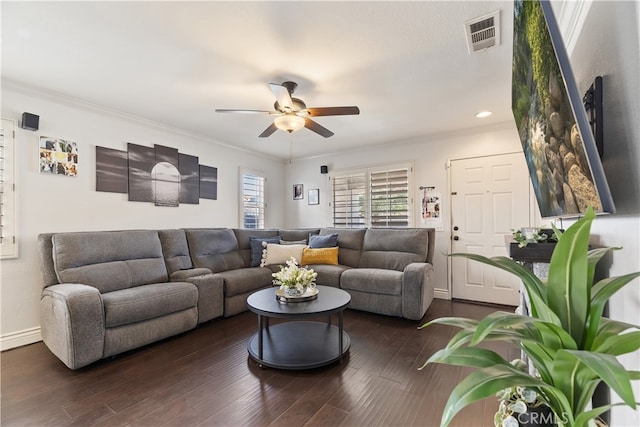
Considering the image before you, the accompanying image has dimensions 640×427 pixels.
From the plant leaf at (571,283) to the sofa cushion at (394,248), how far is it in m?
3.18

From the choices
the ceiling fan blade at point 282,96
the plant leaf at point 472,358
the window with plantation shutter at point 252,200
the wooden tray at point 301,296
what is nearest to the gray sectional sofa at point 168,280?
the window with plantation shutter at point 252,200

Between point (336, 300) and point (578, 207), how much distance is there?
179 cm

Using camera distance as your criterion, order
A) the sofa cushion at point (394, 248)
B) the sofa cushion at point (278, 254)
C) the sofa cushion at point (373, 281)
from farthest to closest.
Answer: the sofa cushion at point (278, 254) < the sofa cushion at point (394, 248) < the sofa cushion at point (373, 281)

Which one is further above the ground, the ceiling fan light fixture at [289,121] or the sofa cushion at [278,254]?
the ceiling fan light fixture at [289,121]

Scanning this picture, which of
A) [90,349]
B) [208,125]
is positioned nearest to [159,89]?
[208,125]

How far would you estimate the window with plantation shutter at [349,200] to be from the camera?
5043 mm

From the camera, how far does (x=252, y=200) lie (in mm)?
5238

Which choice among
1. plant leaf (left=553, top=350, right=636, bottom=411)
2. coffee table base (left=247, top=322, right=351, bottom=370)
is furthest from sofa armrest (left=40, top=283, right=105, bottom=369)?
plant leaf (left=553, top=350, right=636, bottom=411)

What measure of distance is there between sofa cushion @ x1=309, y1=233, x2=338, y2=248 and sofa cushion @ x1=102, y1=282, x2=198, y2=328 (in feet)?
6.33

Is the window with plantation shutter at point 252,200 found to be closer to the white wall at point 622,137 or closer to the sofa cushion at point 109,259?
the sofa cushion at point 109,259

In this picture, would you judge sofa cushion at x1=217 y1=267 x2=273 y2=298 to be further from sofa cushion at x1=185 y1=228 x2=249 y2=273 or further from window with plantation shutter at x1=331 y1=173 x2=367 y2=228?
window with plantation shutter at x1=331 y1=173 x2=367 y2=228

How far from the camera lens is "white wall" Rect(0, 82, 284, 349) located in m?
2.66

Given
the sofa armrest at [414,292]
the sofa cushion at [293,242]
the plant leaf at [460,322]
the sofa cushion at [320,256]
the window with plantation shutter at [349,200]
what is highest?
the window with plantation shutter at [349,200]

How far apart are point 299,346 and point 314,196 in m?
3.47
